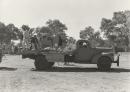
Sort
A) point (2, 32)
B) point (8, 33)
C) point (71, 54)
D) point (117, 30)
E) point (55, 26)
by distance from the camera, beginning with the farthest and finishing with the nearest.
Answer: point (55, 26) < point (8, 33) < point (2, 32) < point (117, 30) < point (71, 54)

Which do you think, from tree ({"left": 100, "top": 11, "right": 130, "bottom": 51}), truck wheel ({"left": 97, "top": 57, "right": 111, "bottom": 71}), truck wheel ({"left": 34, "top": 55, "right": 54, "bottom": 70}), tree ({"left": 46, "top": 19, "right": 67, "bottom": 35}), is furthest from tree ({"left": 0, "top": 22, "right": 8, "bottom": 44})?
truck wheel ({"left": 97, "top": 57, "right": 111, "bottom": 71})

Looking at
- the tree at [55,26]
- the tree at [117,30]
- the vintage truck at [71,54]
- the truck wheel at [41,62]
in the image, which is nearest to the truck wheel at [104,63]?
the vintage truck at [71,54]

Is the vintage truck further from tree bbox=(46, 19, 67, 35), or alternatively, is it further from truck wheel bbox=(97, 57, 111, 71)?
tree bbox=(46, 19, 67, 35)

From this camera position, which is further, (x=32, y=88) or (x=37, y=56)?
(x=37, y=56)

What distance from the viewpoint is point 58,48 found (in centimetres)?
1888

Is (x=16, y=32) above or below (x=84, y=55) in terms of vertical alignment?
above

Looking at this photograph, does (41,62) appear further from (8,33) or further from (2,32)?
(8,33)

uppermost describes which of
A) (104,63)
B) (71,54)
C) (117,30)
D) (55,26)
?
(55,26)

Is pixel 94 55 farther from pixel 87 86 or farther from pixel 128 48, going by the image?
pixel 128 48

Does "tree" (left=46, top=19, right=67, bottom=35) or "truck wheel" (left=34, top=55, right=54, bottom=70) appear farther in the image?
"tree" (left=46, top=19, right=67, bottom=35)

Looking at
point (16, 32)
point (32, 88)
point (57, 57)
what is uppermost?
point (16, 32)

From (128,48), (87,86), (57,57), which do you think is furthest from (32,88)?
(128,48)

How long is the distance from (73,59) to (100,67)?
1673 mm

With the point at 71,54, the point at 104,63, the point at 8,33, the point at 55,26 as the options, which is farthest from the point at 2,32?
the point at 104,63
